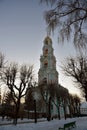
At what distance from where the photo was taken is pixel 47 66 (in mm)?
71625

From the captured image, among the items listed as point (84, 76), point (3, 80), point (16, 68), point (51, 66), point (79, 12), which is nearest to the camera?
point (79, 12)

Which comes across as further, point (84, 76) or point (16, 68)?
point (16, 68)

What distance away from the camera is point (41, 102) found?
199 feet

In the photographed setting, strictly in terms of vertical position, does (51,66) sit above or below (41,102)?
above

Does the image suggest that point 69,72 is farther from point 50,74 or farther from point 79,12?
point 50,74

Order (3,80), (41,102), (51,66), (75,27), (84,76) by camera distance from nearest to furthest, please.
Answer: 1. (75,27)
2. (84,76)
3. (3,80)
4. (41,102)
5. (51,66)

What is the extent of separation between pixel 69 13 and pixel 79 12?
0.45m

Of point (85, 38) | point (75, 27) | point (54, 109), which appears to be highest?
point (75, 27)

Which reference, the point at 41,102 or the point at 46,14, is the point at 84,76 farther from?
the point at 41,102

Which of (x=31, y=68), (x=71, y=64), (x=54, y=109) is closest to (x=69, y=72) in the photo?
(x=71, y=64)

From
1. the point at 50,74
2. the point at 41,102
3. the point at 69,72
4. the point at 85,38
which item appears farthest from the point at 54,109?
the point at 85,38

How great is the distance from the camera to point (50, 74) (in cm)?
7000

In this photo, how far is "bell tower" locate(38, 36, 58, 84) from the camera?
6988 centimetres

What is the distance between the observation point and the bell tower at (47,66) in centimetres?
6988
